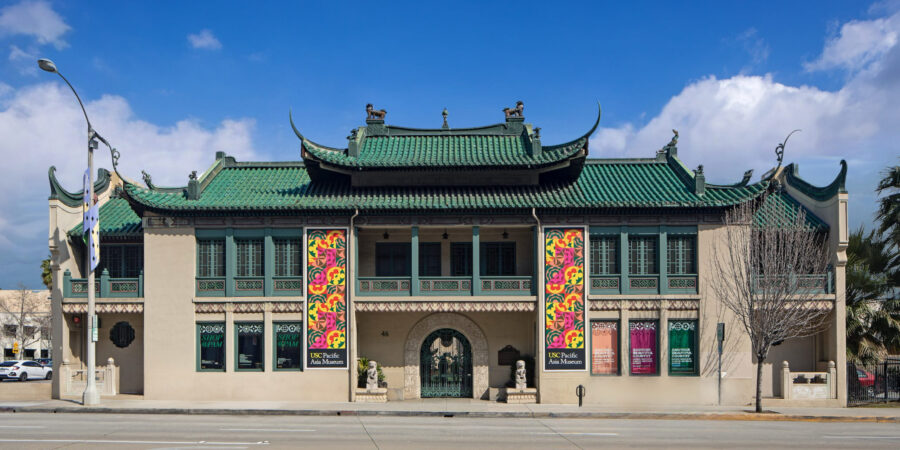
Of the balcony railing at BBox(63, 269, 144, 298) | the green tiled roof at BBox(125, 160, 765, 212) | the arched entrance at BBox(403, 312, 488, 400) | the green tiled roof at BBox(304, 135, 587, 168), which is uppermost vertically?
the green tiled roof at BBox(304, 135, 587, 168)

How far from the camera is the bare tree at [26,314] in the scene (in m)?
59.7

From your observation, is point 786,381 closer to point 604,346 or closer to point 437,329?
point 604,346

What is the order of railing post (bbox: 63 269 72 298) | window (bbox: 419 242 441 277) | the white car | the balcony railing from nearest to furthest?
1. the balcony railing
2. railing post (bbox: 63 269 72 298)
3. window (bbox: 419 242 441 277)
4. the white car

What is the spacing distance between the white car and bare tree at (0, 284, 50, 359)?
1761 cm

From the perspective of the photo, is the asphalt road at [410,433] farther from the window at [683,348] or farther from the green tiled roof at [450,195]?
the green tiled roof at [450,195]

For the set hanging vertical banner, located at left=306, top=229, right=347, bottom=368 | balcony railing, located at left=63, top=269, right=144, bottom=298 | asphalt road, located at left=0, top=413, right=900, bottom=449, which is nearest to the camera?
asphalt road, located at left=0, top=413, right=900, bottom=449

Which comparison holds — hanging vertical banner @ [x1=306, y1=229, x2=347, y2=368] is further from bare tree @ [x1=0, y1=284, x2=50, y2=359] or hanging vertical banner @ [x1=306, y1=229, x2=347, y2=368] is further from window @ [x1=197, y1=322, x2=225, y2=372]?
bare tree @ [x1=0, y1=284, x2=50, y2=359]

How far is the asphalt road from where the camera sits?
1588cm

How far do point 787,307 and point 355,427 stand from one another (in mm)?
15580

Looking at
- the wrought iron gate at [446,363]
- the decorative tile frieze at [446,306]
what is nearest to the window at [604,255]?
the decorative tile frieze at [446,306]

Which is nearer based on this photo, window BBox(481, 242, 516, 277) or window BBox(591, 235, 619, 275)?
window BBox(591, 235, 619, 275)

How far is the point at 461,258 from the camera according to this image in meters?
27.0

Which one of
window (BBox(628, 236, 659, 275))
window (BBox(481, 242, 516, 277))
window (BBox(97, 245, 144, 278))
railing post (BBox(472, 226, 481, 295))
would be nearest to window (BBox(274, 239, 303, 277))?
window (BBox(97, 245, 144, 278))

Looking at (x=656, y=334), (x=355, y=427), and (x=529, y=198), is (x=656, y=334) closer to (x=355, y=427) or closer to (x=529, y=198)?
(x=529, y=198)
